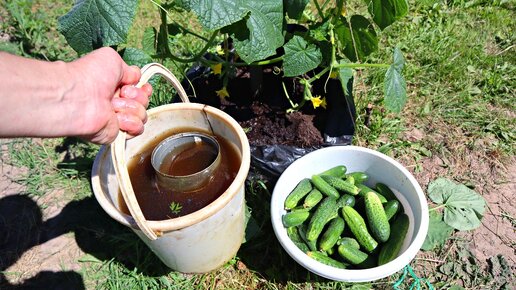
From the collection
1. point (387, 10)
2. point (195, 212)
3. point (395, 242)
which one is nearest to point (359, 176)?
point (395, 242)

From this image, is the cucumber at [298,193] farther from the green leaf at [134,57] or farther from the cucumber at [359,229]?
the green leaf at [134,57]

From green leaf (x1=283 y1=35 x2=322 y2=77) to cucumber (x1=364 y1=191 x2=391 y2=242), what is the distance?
2.44 feet

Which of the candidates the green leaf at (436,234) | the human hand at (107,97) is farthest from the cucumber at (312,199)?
the human hand at (107,97)

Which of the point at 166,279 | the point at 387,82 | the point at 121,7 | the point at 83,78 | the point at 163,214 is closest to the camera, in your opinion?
the point at 83,78

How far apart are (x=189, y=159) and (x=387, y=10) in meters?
1.17

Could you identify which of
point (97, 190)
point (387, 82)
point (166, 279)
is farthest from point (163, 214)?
point (387, 82)

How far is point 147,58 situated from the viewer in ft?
6.61

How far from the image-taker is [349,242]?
200 centimetres

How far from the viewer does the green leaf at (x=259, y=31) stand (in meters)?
1.78

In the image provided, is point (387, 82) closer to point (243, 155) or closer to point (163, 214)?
point (243, 155)

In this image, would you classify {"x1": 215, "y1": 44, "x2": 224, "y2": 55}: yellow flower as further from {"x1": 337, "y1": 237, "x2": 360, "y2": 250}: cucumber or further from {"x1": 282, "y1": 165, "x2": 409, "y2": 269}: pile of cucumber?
{"x1": 337, "y1": 237, "x2": 360, "y2": 250}: cucumber

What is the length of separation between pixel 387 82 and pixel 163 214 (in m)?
1.25

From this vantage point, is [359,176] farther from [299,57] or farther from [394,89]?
[299,57]

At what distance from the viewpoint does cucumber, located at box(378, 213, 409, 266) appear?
188 cm
